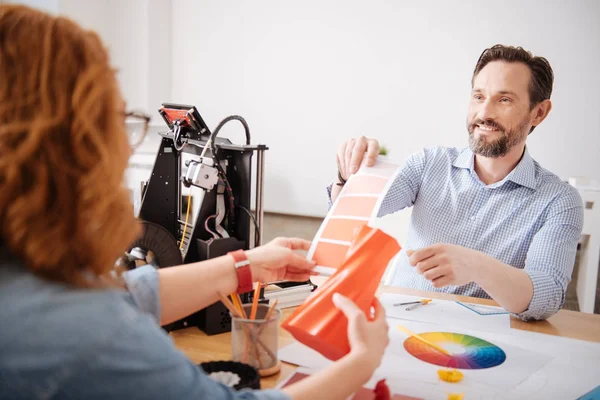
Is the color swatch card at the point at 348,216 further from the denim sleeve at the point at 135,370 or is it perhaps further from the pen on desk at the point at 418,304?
the denim sleeve at the point at 135,370

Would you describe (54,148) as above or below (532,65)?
below

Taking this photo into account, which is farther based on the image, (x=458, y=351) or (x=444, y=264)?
(x=444, y=264)

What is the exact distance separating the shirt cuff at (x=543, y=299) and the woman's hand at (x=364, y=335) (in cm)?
64

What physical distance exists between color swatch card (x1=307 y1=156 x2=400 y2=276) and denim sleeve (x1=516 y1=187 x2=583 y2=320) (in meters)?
0.49

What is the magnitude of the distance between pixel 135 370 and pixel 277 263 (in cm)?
60

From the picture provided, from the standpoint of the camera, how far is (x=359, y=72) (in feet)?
14.5

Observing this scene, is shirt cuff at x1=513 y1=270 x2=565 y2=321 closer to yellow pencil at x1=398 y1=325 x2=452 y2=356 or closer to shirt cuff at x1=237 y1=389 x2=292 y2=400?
yellow pencil at x1=398 y1=325 x2=452 y2=356

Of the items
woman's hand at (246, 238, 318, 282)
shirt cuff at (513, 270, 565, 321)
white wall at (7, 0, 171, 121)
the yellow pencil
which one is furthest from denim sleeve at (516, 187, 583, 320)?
white wall at (7, 0, 171, 121)

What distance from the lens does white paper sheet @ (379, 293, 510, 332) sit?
4.00 feet

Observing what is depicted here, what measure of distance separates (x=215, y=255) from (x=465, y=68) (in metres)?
3.53

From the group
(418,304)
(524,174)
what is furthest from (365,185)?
(524,174)

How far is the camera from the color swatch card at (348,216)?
107 cm

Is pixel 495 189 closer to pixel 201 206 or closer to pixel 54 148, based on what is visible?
pixel 201 206

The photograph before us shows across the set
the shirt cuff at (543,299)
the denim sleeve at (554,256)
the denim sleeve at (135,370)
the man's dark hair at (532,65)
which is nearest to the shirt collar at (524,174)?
the denim sleeve at (554,256)
